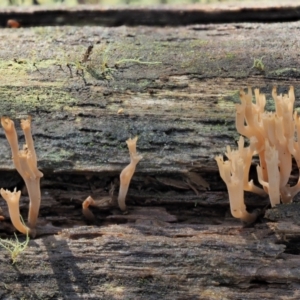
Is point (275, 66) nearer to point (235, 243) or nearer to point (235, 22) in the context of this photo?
point (235, 22)

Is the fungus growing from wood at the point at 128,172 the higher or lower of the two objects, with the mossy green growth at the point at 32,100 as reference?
lower

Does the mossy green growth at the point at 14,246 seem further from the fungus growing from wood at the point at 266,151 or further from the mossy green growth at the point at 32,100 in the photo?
the fungus growing from wood at the point at 266,151

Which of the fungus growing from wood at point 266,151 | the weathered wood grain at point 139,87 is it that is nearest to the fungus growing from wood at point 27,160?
the weathered wood grain at point 139,87

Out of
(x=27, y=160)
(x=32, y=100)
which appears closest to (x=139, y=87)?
(x=32, y=100)

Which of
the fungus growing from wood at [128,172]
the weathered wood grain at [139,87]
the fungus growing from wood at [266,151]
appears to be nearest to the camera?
the fungus growing from wood at [266,151]

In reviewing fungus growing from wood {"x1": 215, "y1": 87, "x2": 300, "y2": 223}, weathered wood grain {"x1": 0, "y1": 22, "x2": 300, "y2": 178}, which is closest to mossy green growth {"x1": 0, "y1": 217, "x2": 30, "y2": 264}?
weathered wood grain {"x1": 0, "y1": 22, "x2": 300, "y2": 178}

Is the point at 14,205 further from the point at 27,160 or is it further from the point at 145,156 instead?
the point at 145,156
